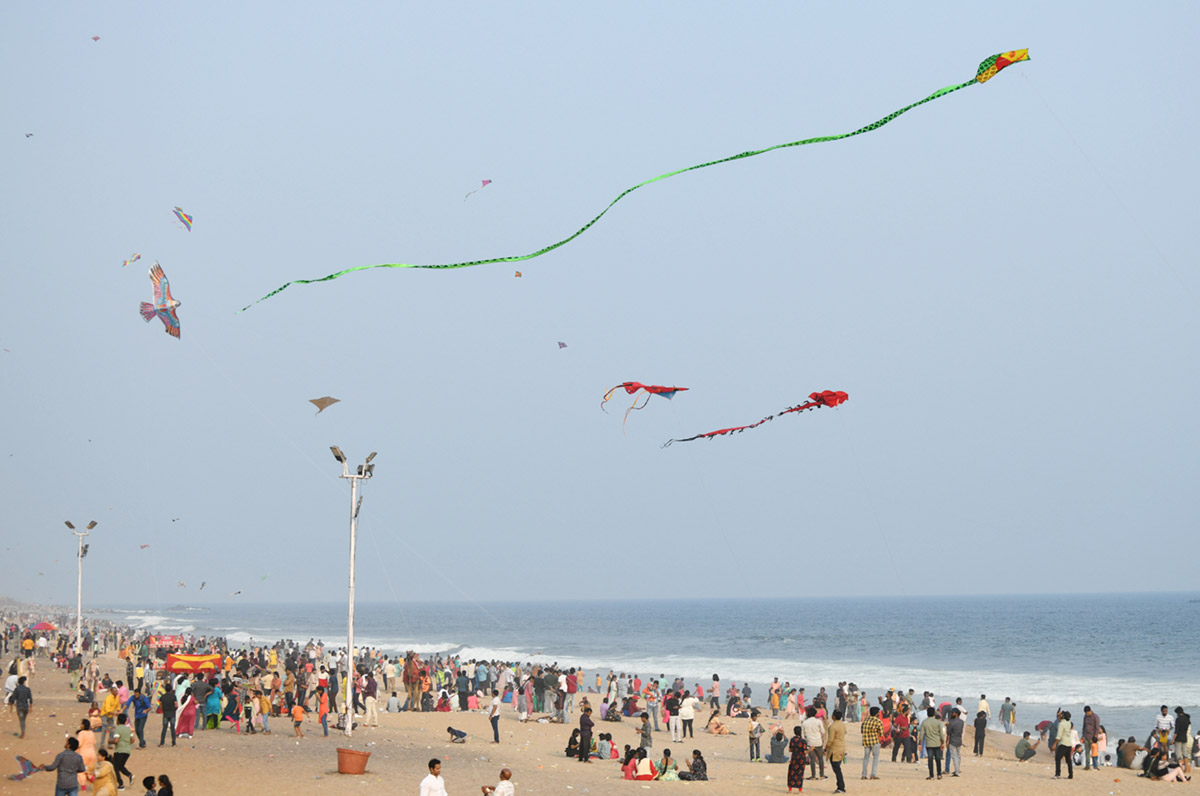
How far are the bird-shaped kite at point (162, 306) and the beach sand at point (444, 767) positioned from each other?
7361mm

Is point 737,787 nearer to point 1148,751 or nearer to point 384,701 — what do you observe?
point 1148,751

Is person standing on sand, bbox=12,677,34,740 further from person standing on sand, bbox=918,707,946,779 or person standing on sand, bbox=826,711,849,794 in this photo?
person standing on sand, bbox=918,707,946,779

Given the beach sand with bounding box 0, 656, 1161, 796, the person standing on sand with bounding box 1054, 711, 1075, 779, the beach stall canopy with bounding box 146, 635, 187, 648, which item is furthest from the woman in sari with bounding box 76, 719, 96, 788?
the beach stall canopy with bounding box 146, 635, 187, 648

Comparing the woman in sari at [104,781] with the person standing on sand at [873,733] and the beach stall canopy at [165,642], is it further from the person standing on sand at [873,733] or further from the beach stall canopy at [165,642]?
the beach stall canopy at [165,642]

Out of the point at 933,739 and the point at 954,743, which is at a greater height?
the point at 933,739

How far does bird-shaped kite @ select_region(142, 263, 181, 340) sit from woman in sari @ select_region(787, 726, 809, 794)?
13252 mm

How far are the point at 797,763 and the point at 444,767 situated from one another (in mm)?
5399

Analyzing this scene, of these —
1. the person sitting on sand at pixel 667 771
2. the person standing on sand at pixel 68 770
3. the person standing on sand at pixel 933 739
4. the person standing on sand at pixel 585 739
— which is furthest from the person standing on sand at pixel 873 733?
the person standing on sand at pixel 68 770

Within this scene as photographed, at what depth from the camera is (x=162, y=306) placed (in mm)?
19750

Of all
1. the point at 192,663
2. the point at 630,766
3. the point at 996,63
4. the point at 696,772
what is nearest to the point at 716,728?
the point at 696,772

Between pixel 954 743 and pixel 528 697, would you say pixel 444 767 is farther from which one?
pixel 528 697

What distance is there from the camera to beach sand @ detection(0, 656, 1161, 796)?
14.1 meters

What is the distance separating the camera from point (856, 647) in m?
77.9

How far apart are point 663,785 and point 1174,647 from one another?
70.4 m
